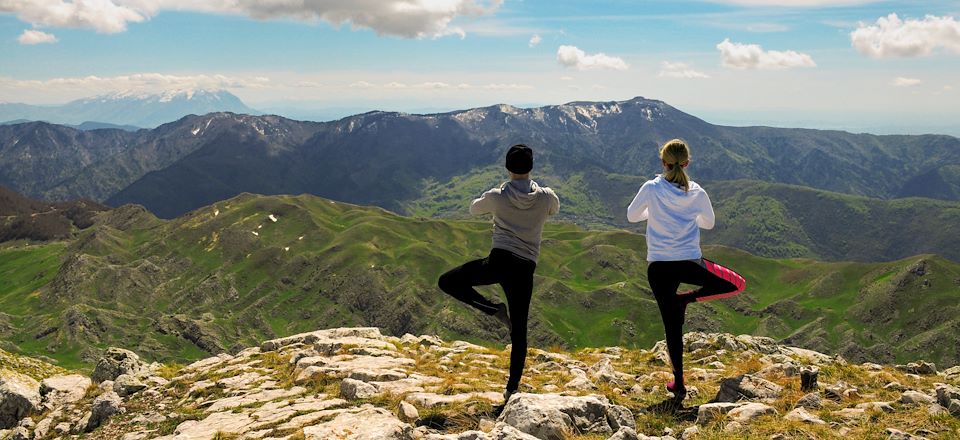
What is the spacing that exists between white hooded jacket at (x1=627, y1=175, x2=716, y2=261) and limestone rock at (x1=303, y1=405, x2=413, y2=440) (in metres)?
6.50

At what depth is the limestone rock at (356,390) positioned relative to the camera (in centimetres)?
1464

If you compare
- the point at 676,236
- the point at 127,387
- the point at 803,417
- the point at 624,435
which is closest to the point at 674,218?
the point at 676,236

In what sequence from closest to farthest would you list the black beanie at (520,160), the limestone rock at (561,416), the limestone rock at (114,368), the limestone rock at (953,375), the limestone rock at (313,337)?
the limestone rock at (561,416)
the black beanie at (520,160)
the limestone rock at (953,375)
the limestone rock at (114,368)
the limestone rock at (313,337)

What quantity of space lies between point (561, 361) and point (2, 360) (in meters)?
59.4

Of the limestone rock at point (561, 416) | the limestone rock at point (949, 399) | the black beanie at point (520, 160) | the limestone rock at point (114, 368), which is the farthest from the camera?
the limestone rock at point (114, 368)

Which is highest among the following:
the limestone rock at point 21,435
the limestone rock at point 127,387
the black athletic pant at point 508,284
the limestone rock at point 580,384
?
the black athletic pant at point 508,284

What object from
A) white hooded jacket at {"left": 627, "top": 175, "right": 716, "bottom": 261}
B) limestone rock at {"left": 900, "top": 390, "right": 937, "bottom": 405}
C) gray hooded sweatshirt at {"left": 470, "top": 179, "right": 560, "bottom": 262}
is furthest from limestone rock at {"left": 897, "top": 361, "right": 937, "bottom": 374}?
gray hooded sweatshirt at {"left": 470, "top": 179, "right": 560, "bottom": 262}

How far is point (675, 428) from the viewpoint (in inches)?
453

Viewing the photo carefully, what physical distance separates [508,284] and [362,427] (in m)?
4.30

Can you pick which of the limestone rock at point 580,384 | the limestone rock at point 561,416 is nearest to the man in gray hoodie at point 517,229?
the limestone rock at point 561,416

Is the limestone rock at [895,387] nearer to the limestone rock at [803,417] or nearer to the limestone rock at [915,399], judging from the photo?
the limestone rock at [915,399]

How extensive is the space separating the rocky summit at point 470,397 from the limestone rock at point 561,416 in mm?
27

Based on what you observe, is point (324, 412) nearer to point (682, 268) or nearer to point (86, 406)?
point (682, 268)

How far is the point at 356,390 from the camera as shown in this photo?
14781 mm
